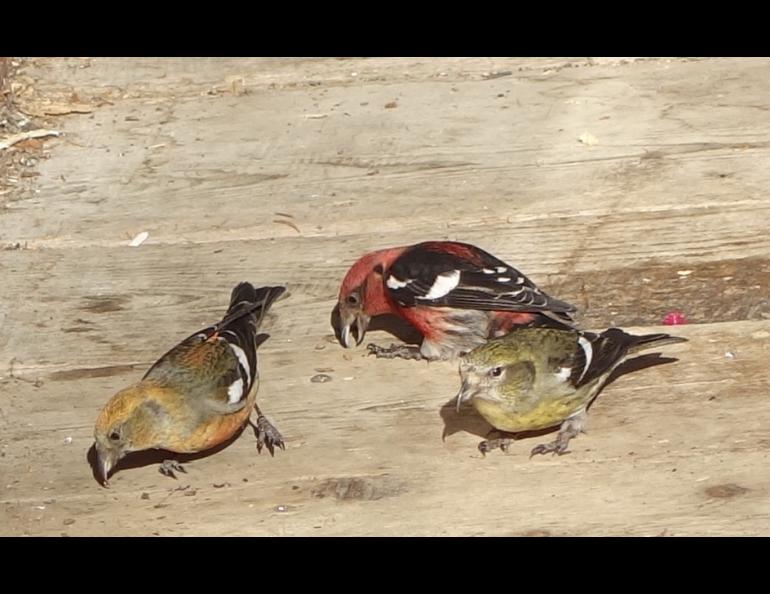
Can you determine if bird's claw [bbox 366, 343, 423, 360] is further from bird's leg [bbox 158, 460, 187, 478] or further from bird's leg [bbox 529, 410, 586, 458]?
bird's leg [bbox 158, 460, 187, 478]

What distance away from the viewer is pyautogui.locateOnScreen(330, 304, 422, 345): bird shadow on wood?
17.7 ft

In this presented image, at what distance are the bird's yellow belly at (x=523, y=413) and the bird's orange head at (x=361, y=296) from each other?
2.14 feet

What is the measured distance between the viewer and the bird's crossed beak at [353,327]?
17.3 ft

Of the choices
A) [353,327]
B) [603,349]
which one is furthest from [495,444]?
[353,327]

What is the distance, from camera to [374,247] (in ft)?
18.7

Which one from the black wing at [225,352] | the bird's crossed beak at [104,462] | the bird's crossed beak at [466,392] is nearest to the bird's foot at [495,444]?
the bird's crossed beak at [466,392]

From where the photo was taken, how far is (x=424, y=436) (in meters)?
4.73

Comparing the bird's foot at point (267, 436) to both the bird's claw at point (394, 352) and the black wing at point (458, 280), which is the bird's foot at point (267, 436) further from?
the black wing at point (458, 280)

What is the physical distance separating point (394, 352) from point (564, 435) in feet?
2.68

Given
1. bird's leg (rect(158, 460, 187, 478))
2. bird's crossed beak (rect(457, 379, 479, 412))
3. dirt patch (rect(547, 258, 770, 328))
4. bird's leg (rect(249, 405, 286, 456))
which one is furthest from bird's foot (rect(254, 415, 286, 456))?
dirt patch (rect(547, 258, 770, 328))

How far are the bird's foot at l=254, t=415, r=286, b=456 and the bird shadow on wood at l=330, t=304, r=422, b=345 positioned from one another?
579 millimetres

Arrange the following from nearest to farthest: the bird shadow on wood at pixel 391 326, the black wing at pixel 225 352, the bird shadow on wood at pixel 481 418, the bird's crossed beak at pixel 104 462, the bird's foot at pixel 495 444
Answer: the bird's crossed beak at pixel 104 462 < the bird's foot at pixel 495 444 < the bird shadow on wood at pixel 481 418 < the black wing at pixel 225 352 < the bird shadow on wood at pixel 391 326

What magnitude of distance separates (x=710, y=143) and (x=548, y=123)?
676 mm

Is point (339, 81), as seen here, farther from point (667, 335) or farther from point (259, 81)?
point (667, 335)
